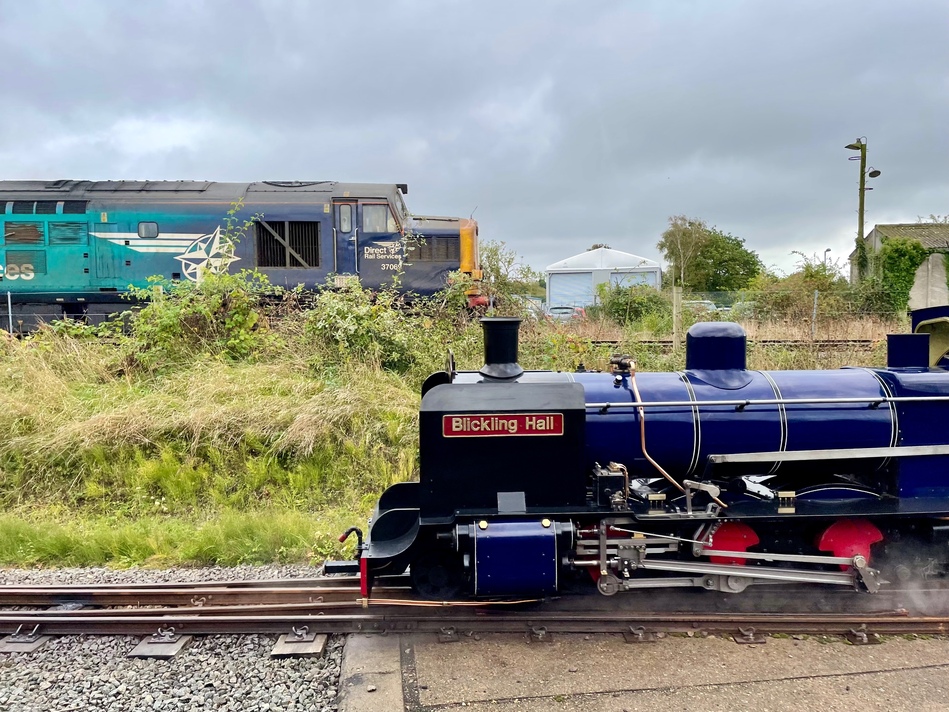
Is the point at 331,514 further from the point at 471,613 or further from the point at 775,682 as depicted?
the point at 775,682

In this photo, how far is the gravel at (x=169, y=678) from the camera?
3.60 metres

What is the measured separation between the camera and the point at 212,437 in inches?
295

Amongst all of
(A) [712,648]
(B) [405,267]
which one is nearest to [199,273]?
(B) [405,267]

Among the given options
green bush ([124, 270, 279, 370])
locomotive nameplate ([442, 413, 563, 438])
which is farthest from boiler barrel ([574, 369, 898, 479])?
green bush ([124, 270, 279, 370])

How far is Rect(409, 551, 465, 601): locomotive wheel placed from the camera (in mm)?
4168

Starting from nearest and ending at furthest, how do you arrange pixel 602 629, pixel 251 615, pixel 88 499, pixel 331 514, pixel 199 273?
pixel 602 629 → pixel 251 615 → pixel 331 514 → pixel 88 499 → pixel 199 273

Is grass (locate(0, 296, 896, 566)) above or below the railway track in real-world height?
above

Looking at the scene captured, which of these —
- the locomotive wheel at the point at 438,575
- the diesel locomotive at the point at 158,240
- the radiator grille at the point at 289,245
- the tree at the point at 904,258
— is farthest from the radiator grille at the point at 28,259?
the tree at the point at 904,258

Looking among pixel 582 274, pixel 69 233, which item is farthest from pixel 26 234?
pixel 582 274

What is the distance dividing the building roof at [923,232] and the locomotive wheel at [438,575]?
28.2 m

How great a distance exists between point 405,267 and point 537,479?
1035 centimetres

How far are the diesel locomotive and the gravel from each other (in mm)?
9560

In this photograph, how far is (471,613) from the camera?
4.32 meters

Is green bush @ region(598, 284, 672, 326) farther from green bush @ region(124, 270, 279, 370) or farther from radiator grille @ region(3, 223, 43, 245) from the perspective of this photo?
radiator grille @ region(3, 223, 43, 245)
